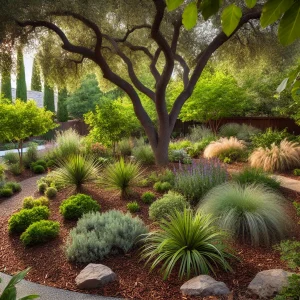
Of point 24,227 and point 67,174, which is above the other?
point 67,174

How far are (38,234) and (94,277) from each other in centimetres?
165

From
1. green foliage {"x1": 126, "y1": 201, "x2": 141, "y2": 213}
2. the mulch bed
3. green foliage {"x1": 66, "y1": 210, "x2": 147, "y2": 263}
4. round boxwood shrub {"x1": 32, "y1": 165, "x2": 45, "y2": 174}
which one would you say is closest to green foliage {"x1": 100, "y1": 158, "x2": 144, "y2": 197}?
green foliage {"x1": 126, "y1": 201, "x2": 141, "y2": 213}

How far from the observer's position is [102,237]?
4.82 metres

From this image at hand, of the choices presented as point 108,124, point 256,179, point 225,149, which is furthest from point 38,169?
point 256,179

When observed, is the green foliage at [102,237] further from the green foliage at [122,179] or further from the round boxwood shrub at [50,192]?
the round boxwood shrub at [50,192]

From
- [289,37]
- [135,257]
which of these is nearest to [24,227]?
[135,257]

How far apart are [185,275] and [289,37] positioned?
380 cm

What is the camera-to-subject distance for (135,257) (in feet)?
15.3

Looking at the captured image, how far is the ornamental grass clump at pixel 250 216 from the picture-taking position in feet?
16.6

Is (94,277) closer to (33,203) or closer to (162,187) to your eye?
(33,203)

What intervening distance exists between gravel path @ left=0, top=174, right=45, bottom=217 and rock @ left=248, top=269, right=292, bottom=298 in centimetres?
526

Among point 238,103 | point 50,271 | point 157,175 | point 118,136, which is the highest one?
point 238,103

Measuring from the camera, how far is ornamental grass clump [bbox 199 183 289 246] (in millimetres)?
5059

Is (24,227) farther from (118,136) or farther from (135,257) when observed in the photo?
(118,136)
